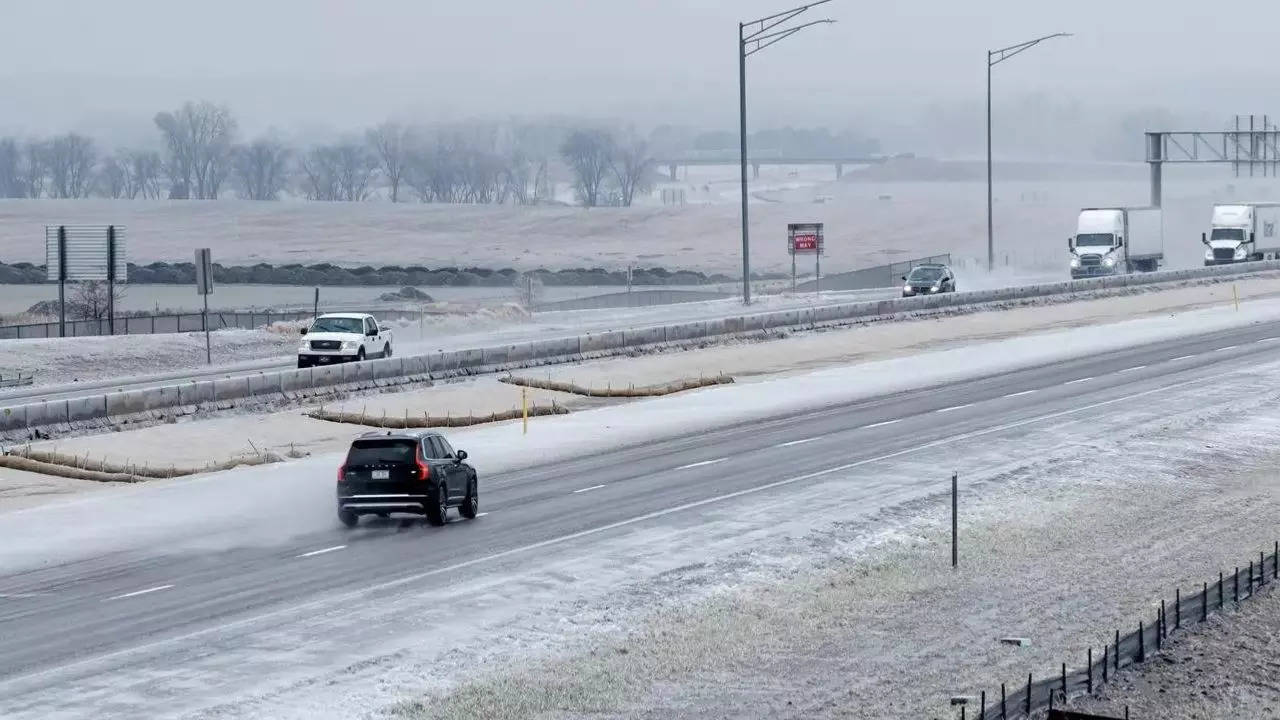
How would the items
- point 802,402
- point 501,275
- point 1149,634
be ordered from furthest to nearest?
1. point 501,275
2. point 802,402
3. point 1149,634

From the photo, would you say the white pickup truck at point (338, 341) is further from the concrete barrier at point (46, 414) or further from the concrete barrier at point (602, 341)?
the concrete barrier at point (46, 414)

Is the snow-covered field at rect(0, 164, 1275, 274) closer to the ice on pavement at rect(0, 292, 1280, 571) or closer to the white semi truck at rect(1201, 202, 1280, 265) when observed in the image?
the white semi truck at rect(1201, 202, 1280, 265)

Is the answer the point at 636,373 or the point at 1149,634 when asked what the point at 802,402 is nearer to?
the point at 636,373

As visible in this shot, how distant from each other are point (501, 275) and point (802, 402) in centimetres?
8255

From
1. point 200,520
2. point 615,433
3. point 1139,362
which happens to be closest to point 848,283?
point 1139,362

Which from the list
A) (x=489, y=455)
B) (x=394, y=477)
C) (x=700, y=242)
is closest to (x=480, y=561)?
(x=394, y=477)

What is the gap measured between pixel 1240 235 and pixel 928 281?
29.6 metres

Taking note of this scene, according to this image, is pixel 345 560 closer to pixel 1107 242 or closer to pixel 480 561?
pixel 480 561

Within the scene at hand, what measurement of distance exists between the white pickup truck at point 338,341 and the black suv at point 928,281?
120 ft

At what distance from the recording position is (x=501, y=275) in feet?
429

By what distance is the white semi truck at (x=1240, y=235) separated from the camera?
10750cm

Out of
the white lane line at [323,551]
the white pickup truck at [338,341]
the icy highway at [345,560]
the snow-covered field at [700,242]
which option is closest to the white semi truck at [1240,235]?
the snow-covered field at [700,242]

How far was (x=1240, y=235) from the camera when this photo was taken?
108 metres

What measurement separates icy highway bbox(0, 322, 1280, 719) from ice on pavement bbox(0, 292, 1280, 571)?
0.56 feet
